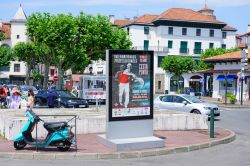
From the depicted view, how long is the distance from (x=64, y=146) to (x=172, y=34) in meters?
64.9

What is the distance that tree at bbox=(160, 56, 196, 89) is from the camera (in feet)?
214

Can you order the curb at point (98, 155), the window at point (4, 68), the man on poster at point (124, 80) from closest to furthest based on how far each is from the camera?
the curb at point (98, 155)
the man on poster at point (124, 80)
the window at point (4, 68)

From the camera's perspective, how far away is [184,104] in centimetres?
2416

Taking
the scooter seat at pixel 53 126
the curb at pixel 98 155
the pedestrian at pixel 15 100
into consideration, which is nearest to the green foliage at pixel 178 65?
the pedestrian at pixel 15 100

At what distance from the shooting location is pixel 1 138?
14.8m

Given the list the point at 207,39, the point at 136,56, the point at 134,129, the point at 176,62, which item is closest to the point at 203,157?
the point at 134,129

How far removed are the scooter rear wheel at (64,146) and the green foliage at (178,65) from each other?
53.5m

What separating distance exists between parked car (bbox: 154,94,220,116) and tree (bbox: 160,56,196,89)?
131 feet

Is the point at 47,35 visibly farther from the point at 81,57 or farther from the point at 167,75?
the point at 167,75

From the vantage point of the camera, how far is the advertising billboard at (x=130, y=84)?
1337 cm

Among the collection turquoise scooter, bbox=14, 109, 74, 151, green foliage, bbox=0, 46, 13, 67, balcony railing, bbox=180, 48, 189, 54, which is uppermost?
balcony railing, bbox=180, 48, 189, 54

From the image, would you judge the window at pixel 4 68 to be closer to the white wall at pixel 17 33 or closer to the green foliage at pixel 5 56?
the white wall at pixel 17 33

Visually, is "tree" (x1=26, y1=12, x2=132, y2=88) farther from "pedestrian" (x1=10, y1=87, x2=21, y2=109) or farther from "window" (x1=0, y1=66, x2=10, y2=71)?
"window" (x1=0, y1=66, x2=10, y2=71)

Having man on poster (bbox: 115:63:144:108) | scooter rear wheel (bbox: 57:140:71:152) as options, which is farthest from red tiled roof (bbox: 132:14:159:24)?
scooter rear wheel (bbox: 57:140:71:152)
